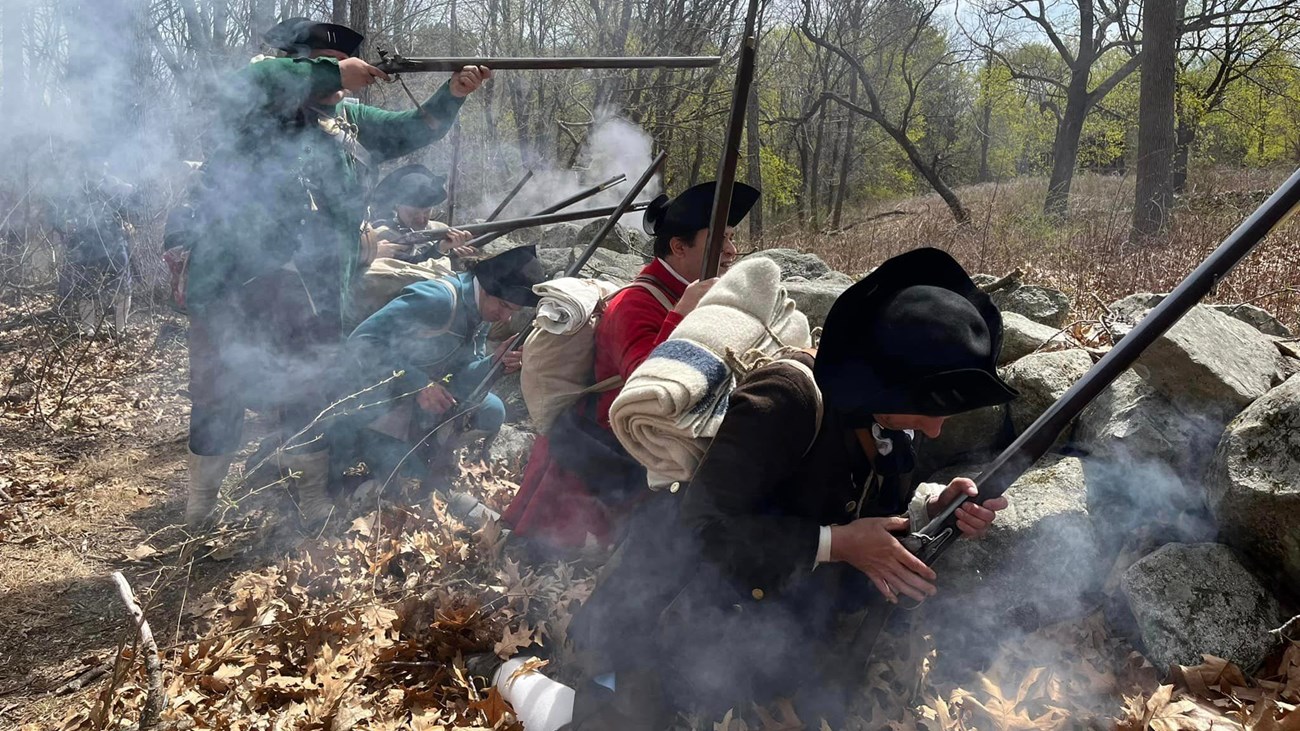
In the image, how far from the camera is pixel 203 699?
2.91 metres

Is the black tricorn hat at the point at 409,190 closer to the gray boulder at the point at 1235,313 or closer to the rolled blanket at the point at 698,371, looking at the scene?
the rolled blanket at the point at 698,371

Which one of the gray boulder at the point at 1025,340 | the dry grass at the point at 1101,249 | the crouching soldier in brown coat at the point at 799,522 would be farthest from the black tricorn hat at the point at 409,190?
the dry grass at the point at 1101,249

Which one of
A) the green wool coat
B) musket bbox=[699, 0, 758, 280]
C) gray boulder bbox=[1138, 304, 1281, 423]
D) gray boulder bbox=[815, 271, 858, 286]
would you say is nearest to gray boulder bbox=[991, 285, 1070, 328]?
gray boulder bbox=[815, 271, 858, 286]

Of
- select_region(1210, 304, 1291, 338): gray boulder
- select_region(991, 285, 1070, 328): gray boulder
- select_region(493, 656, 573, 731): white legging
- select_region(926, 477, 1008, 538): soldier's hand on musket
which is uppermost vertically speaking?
select_region(1210, 304, 1291, 338): gray boulder

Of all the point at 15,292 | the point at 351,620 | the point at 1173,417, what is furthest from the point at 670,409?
the point at 15,292

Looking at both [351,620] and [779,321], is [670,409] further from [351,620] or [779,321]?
[351,620]

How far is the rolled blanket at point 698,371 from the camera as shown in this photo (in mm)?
2211

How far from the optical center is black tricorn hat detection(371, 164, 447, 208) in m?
5.87

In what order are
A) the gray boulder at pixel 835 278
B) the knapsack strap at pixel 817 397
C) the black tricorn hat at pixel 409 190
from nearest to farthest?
the knapsack strap at pixel 817 397 < the black tricorn hat at pixel 409 190 < the gray boulder at pixel 835 278

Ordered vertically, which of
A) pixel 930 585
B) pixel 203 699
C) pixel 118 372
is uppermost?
pixel 930 585

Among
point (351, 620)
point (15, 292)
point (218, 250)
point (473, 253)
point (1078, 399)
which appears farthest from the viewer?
point (15, 292)

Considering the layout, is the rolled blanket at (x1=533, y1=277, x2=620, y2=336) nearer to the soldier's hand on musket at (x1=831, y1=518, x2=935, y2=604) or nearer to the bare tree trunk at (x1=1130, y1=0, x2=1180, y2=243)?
the soldier's hand on musket at (x1=831, y1=518, x2=935, y2=604)

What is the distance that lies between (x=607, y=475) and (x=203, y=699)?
1.83 m

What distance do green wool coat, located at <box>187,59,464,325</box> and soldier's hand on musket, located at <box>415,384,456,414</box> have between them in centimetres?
81
